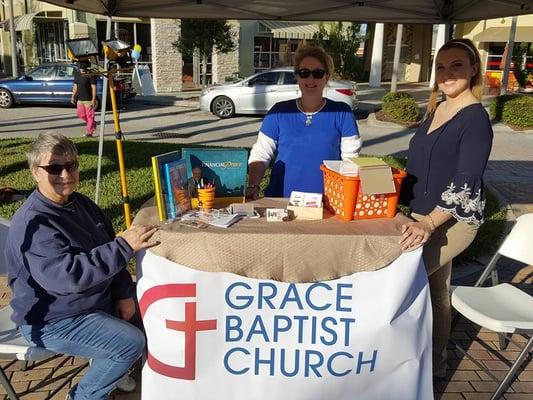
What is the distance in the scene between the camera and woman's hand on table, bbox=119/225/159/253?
7.27 ft

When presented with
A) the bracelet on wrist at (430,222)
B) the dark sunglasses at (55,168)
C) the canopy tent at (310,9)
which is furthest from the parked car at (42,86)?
the bracelet on wrist at (430,222)

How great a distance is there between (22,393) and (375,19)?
4.11 m

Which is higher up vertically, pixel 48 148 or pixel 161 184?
pixel 48 148

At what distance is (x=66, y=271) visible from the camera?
210 cm

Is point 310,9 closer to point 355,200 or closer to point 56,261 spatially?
point 355,200

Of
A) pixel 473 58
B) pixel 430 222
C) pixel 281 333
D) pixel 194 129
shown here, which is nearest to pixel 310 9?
pixel 473 58

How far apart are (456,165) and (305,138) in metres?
0.89

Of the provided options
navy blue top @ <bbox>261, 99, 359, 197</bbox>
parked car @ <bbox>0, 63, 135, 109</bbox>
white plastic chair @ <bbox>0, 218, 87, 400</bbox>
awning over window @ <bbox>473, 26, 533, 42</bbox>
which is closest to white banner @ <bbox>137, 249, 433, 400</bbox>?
white plastic chair @ <bbox>0, 218, 87, 400</bbox>

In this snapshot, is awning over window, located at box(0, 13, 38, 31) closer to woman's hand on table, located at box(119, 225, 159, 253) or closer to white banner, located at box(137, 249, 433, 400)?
woman's hand on table, located at box(119, 225, 159, 253)

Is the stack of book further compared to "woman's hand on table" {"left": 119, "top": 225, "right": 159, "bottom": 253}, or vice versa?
the stack of book

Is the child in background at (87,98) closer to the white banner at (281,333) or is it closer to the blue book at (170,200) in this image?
the blue book at (170,200)

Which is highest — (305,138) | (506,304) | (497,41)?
(497,41)

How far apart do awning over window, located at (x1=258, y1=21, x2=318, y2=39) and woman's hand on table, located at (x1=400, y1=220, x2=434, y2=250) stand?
22950mm

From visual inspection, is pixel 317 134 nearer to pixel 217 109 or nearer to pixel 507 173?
pixel 507 173
